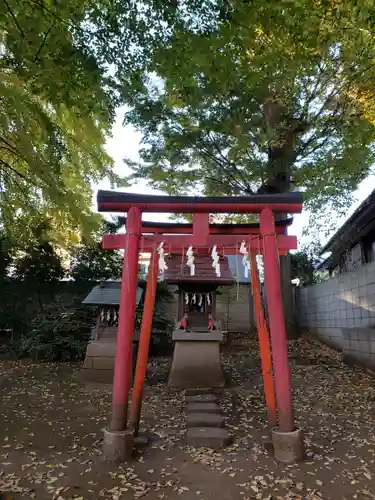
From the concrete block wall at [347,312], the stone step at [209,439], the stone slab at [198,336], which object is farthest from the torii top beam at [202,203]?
the concrete block wall at [347,312]

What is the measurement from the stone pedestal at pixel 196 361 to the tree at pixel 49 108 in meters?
3.62

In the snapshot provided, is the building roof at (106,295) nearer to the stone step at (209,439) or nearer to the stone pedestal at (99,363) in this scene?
the stone pedestal at (99,363)

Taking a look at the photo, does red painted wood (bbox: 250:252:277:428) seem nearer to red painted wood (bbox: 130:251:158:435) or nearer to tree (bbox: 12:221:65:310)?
red painted wood (bbox: 130:251:158:435)

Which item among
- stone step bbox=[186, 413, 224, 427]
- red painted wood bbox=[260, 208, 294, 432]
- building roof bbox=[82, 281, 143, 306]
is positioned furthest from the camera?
building roof bbox=[82, 281, 143, 306]

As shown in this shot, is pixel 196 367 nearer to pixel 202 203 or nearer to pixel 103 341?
pixel 103 341

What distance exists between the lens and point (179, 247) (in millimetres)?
5703

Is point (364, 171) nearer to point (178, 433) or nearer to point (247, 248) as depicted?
point (247, 248)

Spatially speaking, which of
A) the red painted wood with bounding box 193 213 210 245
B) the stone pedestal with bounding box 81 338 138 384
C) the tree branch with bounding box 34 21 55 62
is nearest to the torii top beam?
the red painted wood with bounding box 193 213 210 245

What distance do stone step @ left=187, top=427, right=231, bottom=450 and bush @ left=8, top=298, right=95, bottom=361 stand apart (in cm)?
715

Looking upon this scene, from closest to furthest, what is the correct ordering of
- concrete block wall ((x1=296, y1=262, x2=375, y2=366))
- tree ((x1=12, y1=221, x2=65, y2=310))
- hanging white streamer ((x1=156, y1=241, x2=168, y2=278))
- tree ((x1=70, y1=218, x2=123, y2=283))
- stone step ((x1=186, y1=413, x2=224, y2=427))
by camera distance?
hanging white streamer ((x1=156, y1=241, x2=168, y2=278)) < stone step ((x1=186, y1=413, x2=224, y2=427)) < concrete block wall ((x1=296, y1=262, x2=375, y2=366)) < tree ((x1=12, y1=221, x2=65, y2=310)) < tree ((x1=70, y1=218, x2=123, y2=283))

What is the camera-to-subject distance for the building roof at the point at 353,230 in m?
9.48

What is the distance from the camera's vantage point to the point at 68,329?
1185cm

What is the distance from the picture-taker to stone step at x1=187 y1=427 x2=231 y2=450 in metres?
5.04

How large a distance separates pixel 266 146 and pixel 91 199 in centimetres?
590
